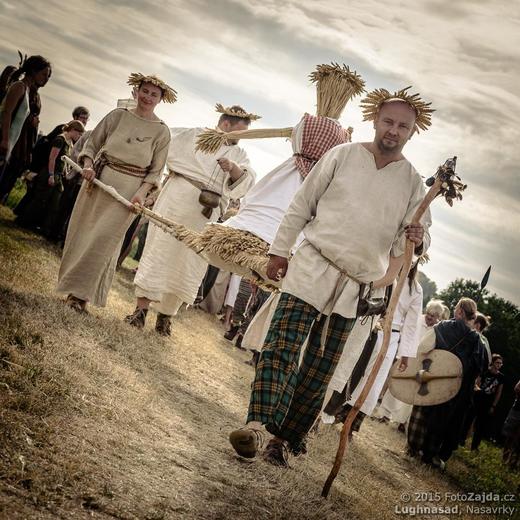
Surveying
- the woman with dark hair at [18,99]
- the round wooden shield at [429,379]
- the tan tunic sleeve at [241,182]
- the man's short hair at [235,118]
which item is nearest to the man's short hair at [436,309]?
the round wooden shield at [429,379]

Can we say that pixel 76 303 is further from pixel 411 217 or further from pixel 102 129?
pixel 411 217

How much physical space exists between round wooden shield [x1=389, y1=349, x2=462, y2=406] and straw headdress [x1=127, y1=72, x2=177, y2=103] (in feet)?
15.0

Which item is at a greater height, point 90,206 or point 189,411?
point 90,206

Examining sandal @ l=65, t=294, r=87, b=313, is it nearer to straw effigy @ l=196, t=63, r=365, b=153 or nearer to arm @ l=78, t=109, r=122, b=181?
arm @ l=78, t=109, r=122, b=181

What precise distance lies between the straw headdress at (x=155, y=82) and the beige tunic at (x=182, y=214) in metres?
1.16

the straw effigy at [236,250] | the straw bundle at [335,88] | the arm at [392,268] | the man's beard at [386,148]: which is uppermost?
the straw bundle at [335,88]

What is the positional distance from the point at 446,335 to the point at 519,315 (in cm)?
2354

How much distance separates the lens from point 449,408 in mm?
8211

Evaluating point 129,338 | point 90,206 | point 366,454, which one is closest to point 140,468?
point 129,338

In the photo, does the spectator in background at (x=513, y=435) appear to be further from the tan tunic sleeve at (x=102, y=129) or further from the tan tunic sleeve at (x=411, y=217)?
the tan tunic sleeve at (x=102, y=129)

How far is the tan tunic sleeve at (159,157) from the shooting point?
614 centimetres

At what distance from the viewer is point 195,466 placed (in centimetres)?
328

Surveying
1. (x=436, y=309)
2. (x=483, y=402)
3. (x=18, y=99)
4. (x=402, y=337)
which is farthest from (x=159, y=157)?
(x=483, y=402)

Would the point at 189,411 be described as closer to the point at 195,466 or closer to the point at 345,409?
the point at 195,466
